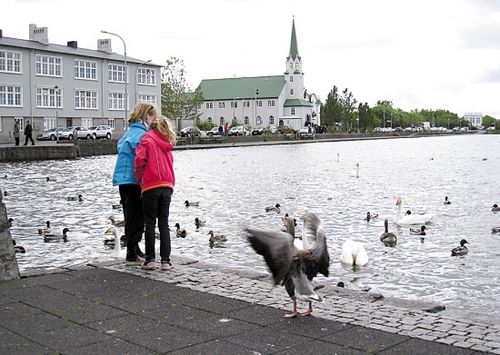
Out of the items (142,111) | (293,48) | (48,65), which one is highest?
(293,48)

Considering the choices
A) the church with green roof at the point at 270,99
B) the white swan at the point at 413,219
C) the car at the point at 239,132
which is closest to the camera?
the white swan at the point at 413,219

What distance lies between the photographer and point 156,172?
8438mm

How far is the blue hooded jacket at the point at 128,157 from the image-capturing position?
885 centimetres

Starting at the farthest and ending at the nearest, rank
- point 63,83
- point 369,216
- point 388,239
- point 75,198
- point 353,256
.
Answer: point 63,83 → point 75,198 → point 369,216 → point 388,239 → point 353,256

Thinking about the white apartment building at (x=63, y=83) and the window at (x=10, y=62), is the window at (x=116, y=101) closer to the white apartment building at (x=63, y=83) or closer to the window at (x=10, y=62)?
the white apartment building at (x=63, y=83)

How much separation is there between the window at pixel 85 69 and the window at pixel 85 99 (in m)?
1.92

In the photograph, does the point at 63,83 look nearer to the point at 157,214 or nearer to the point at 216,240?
the point at 216,240

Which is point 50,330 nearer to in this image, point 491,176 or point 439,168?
point 491,176

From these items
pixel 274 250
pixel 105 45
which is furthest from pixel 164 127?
pixel 105 45

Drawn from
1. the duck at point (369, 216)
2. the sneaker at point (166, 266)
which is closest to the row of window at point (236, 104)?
the duck at point (369, 216)

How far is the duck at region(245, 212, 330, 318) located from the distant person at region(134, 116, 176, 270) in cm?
255

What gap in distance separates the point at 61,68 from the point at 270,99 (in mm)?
83540

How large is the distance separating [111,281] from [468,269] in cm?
713

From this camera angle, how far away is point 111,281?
8164 mm
